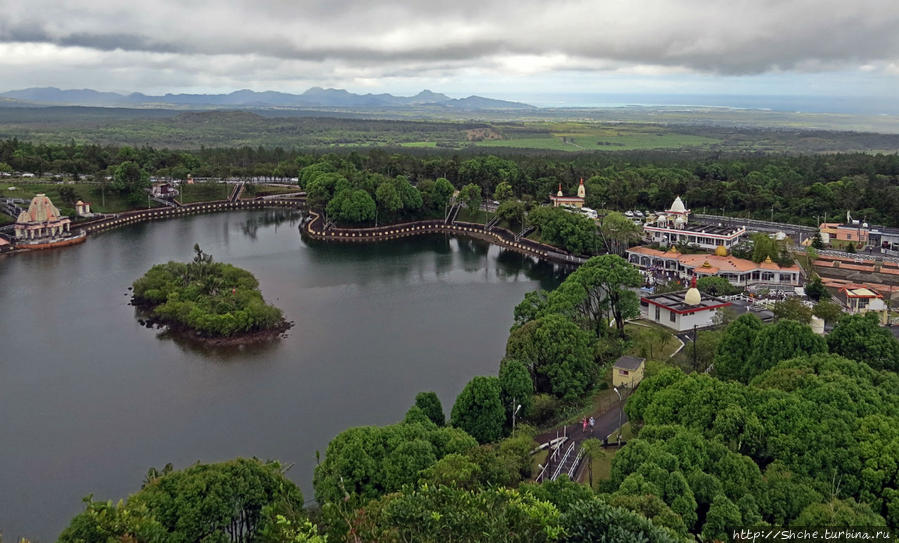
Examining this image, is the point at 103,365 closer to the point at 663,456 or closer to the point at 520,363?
the point at 520,363

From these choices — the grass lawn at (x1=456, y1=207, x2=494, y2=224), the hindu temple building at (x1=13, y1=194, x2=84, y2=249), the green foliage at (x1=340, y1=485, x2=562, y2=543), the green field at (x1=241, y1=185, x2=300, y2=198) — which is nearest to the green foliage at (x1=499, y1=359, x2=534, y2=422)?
the green foliage at (x1=340, y1=485, x2=562, y2=543)

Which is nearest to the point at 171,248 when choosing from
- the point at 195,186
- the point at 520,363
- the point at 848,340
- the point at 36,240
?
the point at 36,240

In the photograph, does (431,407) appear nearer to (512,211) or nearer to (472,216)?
(512,211)

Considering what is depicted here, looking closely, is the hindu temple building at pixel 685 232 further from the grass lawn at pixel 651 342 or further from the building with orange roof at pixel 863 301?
the grass lawn at pixel 651 342

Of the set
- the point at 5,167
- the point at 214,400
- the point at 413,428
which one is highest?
the point at 5,167

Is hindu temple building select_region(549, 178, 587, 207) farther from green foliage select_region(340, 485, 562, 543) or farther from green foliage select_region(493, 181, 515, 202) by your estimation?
green foliage select_region(340, 485, 562, 543)

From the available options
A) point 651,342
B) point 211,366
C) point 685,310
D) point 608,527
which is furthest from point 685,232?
point 608,527

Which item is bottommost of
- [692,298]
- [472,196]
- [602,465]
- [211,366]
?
[211,366]
